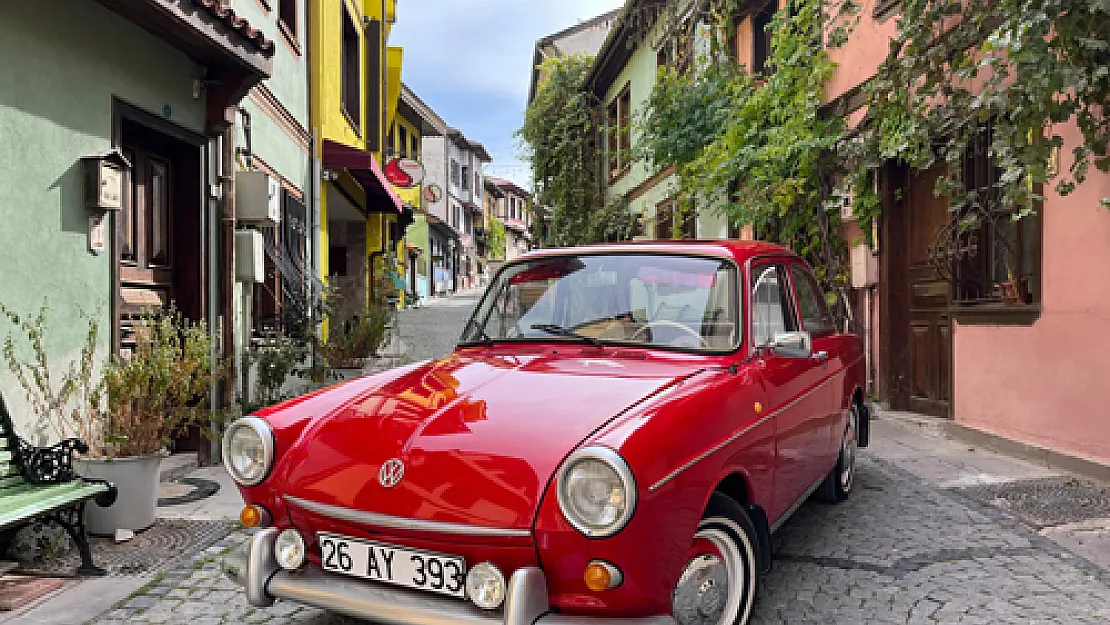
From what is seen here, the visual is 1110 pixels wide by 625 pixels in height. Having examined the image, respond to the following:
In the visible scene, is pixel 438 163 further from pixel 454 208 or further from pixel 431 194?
pixel 431 194

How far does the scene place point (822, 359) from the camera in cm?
436

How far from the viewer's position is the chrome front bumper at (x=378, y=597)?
2260mm

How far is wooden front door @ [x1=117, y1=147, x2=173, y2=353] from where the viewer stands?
18.3 feet

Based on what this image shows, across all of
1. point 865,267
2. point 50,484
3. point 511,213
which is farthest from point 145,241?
point 511,213

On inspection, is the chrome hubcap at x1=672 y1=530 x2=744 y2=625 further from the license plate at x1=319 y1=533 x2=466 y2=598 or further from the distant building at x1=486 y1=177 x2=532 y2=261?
the distant building at x1=486 y1=177 x2=532 y2=261

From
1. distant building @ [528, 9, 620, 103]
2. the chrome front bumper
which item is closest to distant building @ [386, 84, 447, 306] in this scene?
distant building @ [528, 9, 620, 103]

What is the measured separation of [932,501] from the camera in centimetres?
507

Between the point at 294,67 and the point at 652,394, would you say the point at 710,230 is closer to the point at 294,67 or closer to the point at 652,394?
the point at 294,67

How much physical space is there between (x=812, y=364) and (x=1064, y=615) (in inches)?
60.2

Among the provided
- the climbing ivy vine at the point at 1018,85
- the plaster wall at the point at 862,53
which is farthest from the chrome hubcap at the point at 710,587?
the plaster wall at the point at 862,53

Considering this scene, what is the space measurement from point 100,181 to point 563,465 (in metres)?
3.72

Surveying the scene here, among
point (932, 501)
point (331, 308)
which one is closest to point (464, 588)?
point (932, 501)

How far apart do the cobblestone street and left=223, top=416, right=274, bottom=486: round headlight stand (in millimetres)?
730

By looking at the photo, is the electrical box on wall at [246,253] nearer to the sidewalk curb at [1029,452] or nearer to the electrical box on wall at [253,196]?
the electrical box on wall at [253,196]
